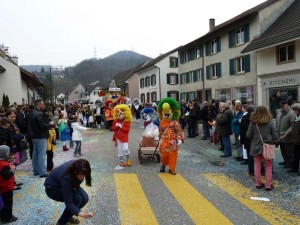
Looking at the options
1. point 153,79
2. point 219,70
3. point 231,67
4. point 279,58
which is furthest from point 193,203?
point 153,79

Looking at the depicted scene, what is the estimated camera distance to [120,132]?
30.2 ft

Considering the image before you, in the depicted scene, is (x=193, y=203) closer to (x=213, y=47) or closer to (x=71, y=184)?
(x=71, y=184)

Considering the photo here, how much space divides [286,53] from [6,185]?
19915 mm

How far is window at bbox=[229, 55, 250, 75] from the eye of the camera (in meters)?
25.1

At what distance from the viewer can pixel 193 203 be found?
6.02 meters

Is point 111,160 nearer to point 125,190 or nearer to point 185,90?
point 125,190

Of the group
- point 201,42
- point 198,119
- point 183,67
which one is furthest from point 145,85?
point 198,119

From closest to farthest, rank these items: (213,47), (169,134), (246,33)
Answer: (169,134) → (246,33) → (213,47)

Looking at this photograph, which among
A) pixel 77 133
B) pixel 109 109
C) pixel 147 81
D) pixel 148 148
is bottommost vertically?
pixel 148 148

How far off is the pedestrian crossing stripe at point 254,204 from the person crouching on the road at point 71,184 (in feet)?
9.97

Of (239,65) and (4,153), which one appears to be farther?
(239,65)

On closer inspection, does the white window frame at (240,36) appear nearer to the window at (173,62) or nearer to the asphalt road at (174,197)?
the asphalt road at (174,197)

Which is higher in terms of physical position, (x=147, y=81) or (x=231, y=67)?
(x=147, y=81)

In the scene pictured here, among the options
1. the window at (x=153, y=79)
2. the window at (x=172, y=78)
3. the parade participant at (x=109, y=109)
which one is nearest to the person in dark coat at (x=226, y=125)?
the parade participant at (x=109, y=109)
